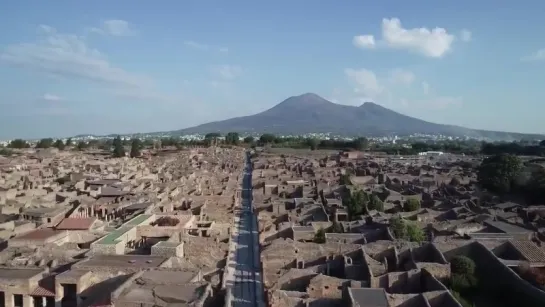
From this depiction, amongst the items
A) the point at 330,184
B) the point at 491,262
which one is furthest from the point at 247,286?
the point at 330,184

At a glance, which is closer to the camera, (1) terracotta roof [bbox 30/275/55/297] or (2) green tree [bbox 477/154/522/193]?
(1) terracotta roof [bbox 30/275/55/297]

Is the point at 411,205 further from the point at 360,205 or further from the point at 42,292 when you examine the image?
the point at 42,292

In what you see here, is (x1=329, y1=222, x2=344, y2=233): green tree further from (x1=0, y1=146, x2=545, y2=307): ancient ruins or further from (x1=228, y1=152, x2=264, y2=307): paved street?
(x1=228, y1=152, x2=264, y2=307): paved street

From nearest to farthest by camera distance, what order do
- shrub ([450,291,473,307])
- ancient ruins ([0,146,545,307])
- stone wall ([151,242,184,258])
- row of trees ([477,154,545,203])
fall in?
ancient ruins ([0,146,545,307]) → shrub ([450,291,473,307]) → stone wall ([151,242,184,258]) → row of trees ([477,154,545,203])

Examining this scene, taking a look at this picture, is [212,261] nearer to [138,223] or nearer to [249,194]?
[138,223]

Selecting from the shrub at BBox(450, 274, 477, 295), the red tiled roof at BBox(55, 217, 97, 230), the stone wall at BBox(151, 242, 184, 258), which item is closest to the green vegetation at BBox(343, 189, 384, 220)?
the shrub at BBox(450, 274, 477, 295)

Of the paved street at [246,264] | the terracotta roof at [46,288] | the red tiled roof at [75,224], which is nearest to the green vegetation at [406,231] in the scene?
the paved street at [246,264]
